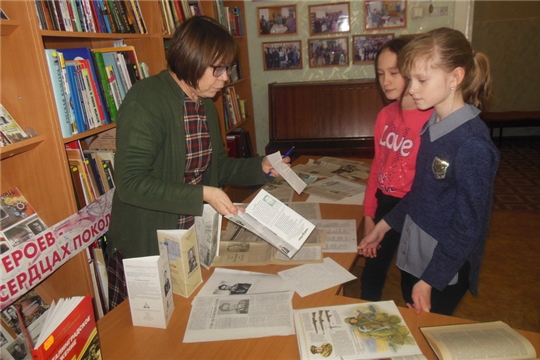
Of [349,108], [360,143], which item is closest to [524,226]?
[360,143]

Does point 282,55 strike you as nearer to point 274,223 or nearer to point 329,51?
point 329,51

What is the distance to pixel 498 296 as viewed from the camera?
2514 mm

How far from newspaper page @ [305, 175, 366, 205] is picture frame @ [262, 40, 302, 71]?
2.07 m

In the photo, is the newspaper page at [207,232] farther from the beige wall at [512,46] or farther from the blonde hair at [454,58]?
→ the beige wall at [512,46]

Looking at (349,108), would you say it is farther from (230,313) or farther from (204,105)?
(230,313)

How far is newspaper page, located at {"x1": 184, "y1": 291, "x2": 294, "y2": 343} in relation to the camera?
1.11m

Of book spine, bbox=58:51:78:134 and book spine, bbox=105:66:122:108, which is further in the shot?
book spine, bbox=105:66:122:108

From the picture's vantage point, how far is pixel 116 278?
1.71 meters

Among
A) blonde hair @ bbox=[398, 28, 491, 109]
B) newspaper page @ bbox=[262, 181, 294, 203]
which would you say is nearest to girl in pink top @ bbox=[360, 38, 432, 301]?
blonde hair @ bbox=[398, 28, 491, 109]

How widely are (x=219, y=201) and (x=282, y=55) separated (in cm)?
307

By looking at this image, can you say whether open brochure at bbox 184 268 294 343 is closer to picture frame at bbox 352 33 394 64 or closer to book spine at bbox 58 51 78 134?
book spine at bbox 58 51 78 134

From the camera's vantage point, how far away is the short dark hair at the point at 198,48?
139 cm

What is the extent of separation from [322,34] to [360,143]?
1160 millimetres

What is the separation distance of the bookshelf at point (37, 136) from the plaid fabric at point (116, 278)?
13cm
